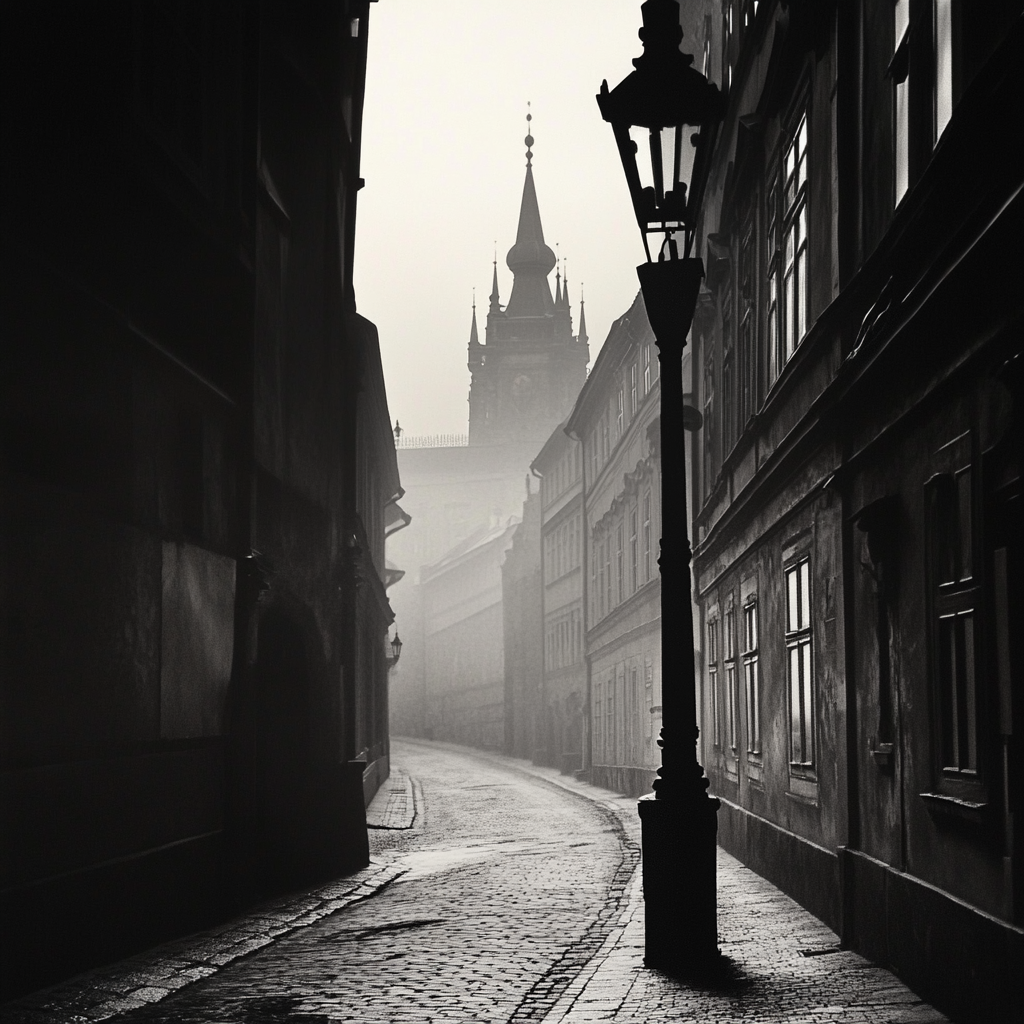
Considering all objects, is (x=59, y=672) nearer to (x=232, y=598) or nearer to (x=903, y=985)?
(x=232, y=598)

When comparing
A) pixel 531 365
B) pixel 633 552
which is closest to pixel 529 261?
pixel 531 365

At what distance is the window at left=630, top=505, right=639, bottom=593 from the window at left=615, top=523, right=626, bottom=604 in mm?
1221

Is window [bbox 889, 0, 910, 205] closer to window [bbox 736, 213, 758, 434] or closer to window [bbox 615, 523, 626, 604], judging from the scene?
window [bbox 736, 213, 758, 434]

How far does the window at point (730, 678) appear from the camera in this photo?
1769cm

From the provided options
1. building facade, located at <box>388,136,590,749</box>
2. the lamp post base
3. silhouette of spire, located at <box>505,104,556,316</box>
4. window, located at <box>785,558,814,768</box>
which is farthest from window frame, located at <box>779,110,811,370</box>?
silhouette of spire, located at <box>505,104,556,316</box>

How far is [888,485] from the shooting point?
9.07 metres

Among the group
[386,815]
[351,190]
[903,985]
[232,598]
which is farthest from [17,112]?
[386,815]

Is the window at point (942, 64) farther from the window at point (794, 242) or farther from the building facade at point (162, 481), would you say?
the building facade at point (162, 481)

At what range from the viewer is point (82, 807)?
913 centimetres

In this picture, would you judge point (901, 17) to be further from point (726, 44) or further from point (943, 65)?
point (726, 44)

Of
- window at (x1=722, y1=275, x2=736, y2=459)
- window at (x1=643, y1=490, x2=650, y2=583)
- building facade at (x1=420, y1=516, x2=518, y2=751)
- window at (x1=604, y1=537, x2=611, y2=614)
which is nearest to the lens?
window at (x1=722, y1=275, x2=736, y2=459)

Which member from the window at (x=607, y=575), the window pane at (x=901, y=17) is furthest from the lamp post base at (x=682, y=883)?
the window at (x=607, y=575)

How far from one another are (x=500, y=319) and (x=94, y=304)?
11744 cm

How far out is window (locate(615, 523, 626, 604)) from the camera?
3594cm
